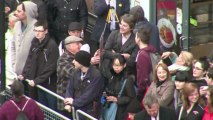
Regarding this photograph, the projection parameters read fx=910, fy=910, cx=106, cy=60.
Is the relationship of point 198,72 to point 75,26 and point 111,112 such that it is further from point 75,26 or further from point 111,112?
point 75,26

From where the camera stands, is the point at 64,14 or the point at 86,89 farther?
the point at 64,14

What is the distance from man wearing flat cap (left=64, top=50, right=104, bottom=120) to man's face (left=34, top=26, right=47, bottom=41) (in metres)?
1.06

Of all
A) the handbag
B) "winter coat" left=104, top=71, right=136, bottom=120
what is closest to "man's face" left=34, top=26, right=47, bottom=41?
"winter coat" left=104, top=71, right=136, bottom=120

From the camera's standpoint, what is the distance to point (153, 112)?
1334 centimetres

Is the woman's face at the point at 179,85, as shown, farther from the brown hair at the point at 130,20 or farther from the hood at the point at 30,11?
the hood at the point at 30,11

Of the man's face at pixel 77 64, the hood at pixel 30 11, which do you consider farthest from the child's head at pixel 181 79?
the hood at pixel 30 11

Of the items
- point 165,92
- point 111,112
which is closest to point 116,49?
point 111,112

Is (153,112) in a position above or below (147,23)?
below

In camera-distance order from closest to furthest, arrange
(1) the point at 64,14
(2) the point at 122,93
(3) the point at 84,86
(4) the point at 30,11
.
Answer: (2) the point at 122,93
(3) the point at 84,86
(4) the point at 30,11
(1) the point at 64,14

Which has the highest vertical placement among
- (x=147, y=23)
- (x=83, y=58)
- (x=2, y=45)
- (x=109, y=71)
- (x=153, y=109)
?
(x=147, y=23)

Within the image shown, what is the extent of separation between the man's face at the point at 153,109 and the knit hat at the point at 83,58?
6.44 ft

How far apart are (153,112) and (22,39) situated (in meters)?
3.94

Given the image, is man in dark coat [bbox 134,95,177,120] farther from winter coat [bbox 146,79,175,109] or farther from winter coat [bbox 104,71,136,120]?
winter coat [bbox 104,71,136,120]

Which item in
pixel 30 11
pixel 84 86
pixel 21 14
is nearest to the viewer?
pixel 84 86
